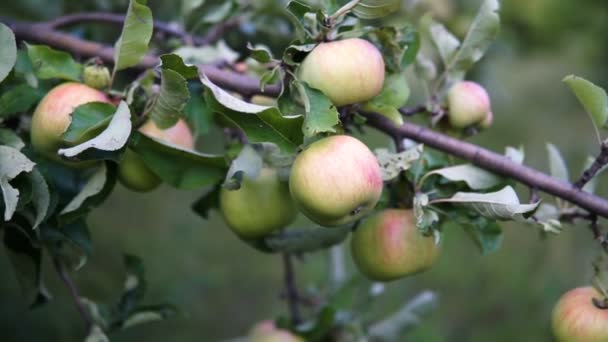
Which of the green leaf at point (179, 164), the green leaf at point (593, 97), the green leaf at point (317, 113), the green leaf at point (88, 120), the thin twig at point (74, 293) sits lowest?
the thin twig at point (74, 293)

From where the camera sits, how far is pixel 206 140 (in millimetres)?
1613

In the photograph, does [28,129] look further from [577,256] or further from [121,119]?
[577,256]

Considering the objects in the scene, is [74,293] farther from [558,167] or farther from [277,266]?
[277,266]

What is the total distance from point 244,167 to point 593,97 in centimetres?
32

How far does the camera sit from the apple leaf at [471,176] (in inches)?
27.0

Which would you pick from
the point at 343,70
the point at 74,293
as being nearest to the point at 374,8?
the point at 343,70

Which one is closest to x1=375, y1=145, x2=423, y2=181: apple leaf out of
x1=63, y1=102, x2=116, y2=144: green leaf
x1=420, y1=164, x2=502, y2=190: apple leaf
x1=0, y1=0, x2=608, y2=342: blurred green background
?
x1=420, y1=164, x2=502, y2=190: apple leaf

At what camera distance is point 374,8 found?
2.10 feet

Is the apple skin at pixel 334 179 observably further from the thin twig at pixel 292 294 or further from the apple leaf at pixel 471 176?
the thin twig at pixel 292 294

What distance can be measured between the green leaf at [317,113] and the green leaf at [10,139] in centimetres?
27

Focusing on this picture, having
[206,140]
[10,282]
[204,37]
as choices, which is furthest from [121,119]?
[206,140]

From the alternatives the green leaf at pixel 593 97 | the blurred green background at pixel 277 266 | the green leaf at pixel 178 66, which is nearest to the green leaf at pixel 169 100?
the green leaf at pixel 178 66

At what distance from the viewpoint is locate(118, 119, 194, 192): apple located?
70 centimetres

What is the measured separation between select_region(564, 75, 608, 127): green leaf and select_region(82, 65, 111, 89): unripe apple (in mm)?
421
